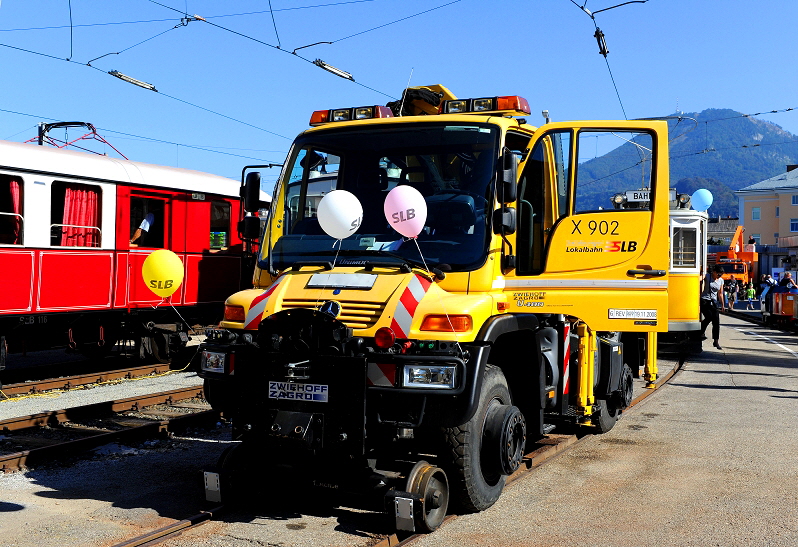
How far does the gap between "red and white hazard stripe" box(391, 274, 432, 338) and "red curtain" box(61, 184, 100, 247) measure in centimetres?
876

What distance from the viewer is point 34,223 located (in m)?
12.0

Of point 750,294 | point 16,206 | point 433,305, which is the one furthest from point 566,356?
point 750,294

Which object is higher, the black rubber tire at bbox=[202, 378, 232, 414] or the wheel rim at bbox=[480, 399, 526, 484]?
the black rubber tire at bbox=[202, 378, 232, 414]

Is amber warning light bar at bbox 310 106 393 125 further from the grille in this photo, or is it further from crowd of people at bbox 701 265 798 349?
crowd of people at bbox 701 265 798 349

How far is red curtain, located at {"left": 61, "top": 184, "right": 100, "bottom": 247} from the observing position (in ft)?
41.8

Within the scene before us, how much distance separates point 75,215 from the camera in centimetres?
1288

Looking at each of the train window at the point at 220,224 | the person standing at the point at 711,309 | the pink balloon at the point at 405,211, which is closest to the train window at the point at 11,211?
the train window at the point at 220,224

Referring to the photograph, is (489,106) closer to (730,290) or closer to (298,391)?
(298,391)

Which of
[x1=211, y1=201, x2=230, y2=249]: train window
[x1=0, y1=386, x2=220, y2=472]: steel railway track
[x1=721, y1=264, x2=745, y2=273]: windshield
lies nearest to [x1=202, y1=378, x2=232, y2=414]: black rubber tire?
[x1=0, y1=386, x2=220, y2=472]: steel railway track

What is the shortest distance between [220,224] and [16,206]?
485 cm

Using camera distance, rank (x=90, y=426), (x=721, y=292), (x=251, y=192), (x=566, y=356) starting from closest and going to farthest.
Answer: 1. (x=251, y=192)
2. (x=566, y=356)
3. (x=90, y=426)
4. (x=721, y=292)

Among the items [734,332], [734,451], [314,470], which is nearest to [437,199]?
[314,470]

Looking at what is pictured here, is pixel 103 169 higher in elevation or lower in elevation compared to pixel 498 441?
higher

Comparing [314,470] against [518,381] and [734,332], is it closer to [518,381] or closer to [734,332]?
[518,381]
